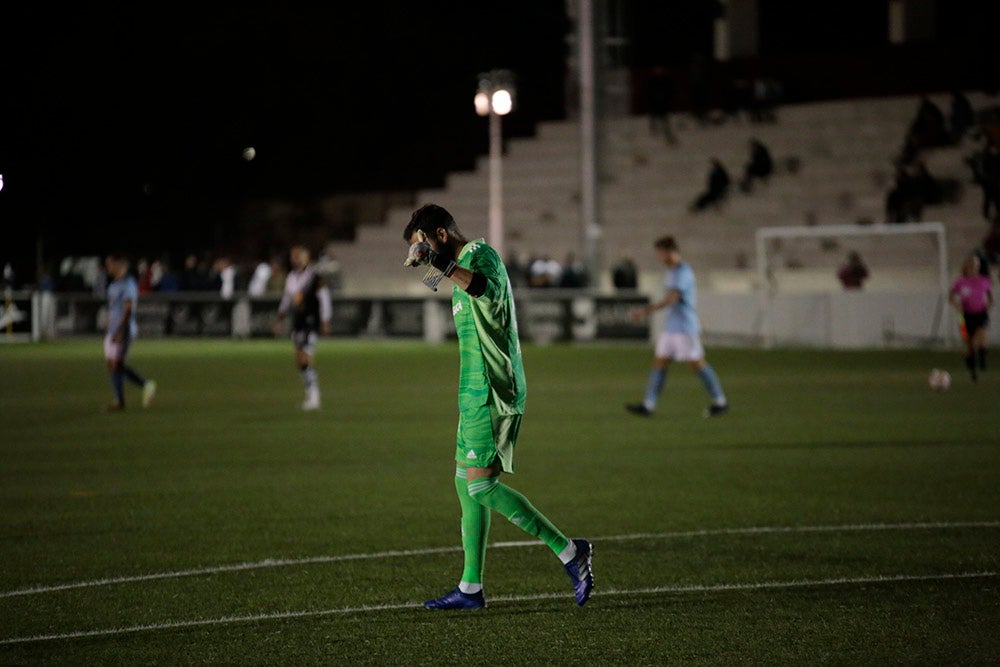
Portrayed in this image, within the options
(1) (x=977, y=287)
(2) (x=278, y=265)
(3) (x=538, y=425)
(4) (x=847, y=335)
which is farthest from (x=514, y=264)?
(3) (x=538, y=425)

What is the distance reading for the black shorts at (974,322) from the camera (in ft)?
76.3

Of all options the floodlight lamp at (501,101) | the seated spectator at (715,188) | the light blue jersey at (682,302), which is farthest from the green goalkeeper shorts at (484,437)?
the seated spectator at (715,188)

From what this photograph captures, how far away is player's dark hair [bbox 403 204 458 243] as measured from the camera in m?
7.30

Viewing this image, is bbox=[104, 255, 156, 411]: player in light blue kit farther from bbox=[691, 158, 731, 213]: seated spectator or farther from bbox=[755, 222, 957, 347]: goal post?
bbox=[691, 158, 731, 213]: seated spectator

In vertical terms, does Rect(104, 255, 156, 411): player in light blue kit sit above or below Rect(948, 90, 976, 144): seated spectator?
below

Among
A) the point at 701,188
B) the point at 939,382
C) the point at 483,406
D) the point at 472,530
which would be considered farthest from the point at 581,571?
the point at 701,188

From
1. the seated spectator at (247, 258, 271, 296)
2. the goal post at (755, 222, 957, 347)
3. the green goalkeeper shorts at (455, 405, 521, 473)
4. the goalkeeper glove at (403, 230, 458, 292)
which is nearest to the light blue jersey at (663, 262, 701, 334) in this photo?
the green goalkeeper shorts at (455, 405, 521, 473)

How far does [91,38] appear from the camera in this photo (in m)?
44.2

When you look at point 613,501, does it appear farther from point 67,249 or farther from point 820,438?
point 67,249

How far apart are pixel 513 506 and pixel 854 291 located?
26.8m

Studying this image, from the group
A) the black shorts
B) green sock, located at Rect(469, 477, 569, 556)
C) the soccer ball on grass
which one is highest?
the black shorts

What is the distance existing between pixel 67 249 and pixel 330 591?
43771mm

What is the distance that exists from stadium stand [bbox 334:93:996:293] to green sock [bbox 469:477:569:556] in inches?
1177

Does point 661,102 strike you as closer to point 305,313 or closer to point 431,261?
point 305,313
